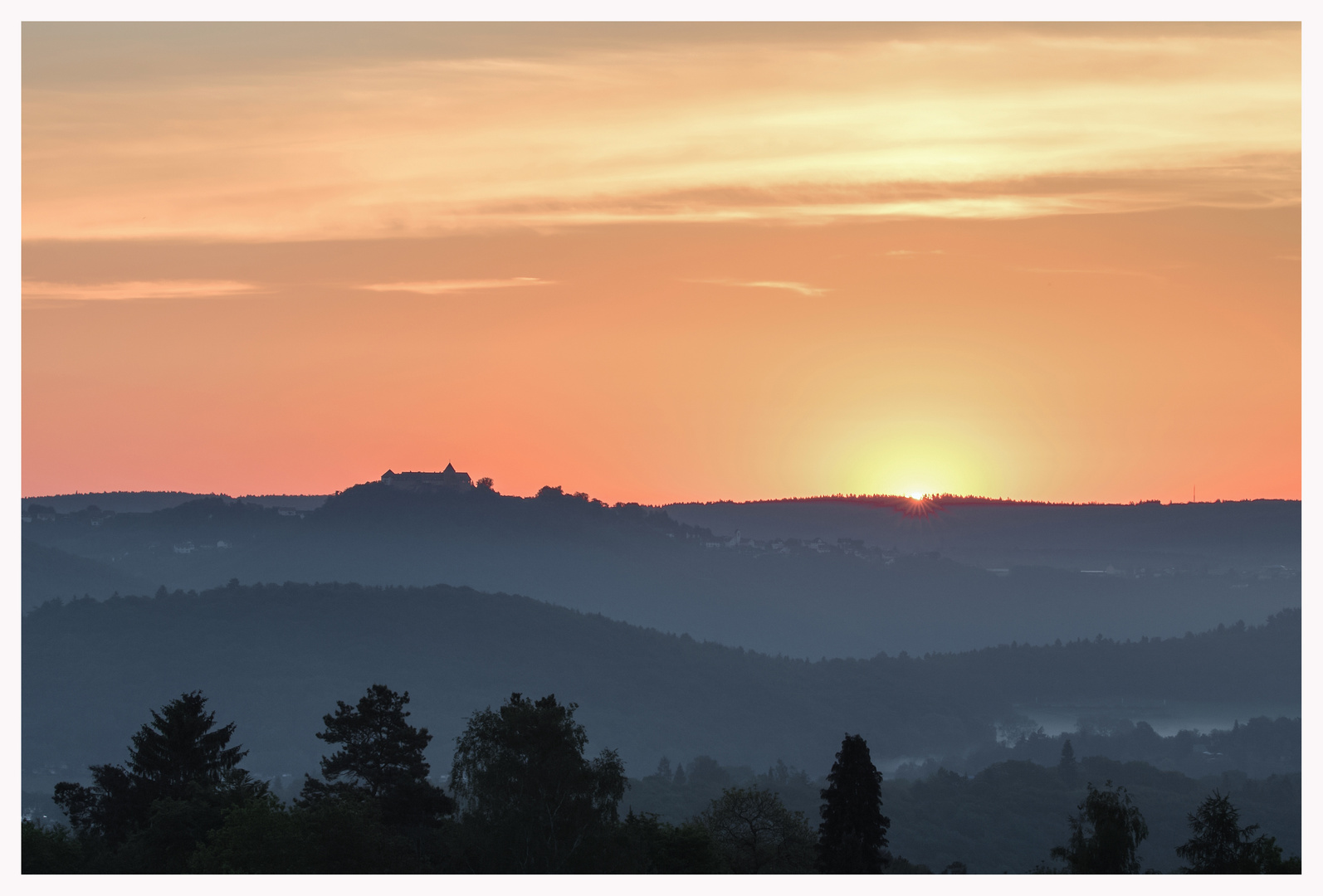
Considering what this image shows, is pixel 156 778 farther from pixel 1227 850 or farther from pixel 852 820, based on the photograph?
pixel 1227 850

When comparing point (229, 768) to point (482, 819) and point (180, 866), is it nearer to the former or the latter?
point (180, 866)

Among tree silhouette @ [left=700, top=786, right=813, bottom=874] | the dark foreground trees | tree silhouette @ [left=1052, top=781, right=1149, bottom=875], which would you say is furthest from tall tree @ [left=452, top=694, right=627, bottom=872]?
the dark foreground trees

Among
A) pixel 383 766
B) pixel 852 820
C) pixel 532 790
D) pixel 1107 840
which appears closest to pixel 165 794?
pixel 383 766

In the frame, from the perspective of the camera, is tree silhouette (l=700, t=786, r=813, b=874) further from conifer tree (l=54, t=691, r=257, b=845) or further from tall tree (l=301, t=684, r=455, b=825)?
conifer tree (l=54, t=691, r=257, b=845)

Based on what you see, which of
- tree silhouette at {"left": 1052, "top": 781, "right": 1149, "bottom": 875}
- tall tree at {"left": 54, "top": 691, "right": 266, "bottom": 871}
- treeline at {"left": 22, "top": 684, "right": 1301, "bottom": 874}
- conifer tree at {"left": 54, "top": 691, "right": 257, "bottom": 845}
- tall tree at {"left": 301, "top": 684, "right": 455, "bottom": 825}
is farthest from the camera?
conifer tree at {"left": 54, "top": 691, "right": 257, "bottom": 845}
